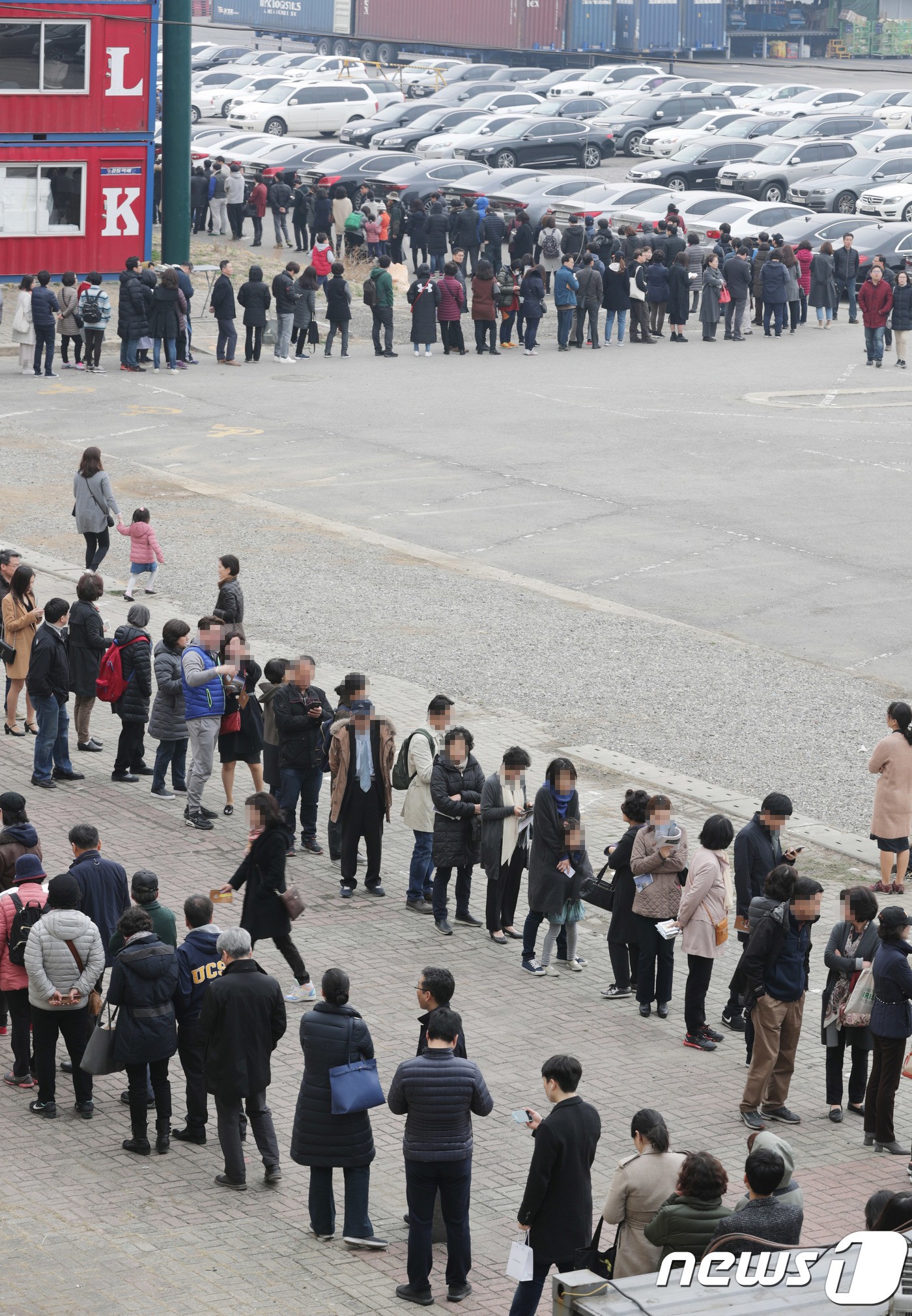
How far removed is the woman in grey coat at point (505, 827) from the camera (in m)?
11.6

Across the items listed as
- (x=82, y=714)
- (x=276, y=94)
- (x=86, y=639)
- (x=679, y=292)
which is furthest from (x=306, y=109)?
(x=86, y=639)

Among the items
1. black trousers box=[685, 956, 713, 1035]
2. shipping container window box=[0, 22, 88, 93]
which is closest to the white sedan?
shipping container window box=[0, 22, 88, 93]

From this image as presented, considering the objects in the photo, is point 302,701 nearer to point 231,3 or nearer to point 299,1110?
point 299,1110

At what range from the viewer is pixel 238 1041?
848cm

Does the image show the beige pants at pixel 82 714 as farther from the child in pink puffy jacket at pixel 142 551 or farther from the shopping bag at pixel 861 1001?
the shopping bag at pixel 861 1001

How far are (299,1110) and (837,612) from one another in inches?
501

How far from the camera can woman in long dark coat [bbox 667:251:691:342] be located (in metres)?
35.3

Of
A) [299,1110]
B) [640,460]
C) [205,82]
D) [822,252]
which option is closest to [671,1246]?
[299,1110]

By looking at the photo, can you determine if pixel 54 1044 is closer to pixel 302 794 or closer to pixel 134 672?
pixel 302 794

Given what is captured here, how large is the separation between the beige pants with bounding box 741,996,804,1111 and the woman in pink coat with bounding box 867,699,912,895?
3.42 meters

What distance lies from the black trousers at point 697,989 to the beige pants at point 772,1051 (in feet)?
2.27

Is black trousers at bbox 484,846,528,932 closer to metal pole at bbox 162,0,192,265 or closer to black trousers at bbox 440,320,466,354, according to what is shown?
black trousers at bbox 440,320,466,354

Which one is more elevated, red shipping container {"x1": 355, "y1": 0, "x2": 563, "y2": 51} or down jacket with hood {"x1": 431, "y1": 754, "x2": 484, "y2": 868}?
red shipping container {"x1": 355, "y1": 0, "x2": 563, "y2": 51}

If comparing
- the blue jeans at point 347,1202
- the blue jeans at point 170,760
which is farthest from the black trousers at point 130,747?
the blue jeans at point 347,1202
